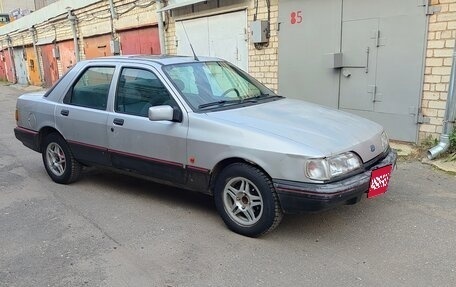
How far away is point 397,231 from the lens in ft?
12.2

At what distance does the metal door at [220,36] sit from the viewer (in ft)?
30.1

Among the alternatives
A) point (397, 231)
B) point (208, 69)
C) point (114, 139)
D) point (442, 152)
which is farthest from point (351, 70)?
point (114, 139)

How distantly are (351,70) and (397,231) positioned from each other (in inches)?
149

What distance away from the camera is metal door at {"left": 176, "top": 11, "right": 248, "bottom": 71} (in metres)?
9.19

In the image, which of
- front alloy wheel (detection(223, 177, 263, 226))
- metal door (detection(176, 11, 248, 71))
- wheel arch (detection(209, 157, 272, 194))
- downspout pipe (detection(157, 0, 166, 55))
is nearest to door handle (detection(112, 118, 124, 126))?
wheel arch (detection(209, 157, 272, 194))

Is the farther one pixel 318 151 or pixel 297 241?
pixel 297 241

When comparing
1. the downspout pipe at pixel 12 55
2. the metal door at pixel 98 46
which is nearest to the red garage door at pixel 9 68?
the downspout pipe at pixel 12 55

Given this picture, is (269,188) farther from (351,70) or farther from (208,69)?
(351,70)

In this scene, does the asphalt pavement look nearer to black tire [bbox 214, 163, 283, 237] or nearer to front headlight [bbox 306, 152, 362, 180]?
black tire [bbox 214, 163, 283, 237]

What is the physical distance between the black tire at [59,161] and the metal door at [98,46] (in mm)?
10328

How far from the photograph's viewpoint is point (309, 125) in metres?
3.64

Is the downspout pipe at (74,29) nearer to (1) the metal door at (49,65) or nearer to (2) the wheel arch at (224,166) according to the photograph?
(1) the metal door at (49,65)

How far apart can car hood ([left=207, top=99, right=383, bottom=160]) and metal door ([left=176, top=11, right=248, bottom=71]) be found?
523cm

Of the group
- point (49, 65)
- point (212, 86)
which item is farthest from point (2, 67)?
point (212, 86)
